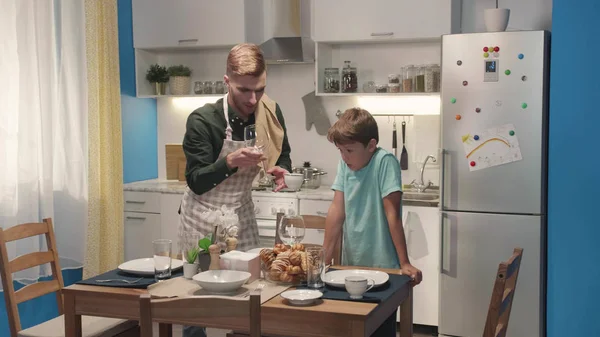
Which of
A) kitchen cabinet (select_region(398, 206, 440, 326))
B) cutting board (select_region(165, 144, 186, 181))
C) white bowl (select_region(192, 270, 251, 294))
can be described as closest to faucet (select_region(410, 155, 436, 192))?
kitchen cabinet (select_region(398, 206, 440, 326))

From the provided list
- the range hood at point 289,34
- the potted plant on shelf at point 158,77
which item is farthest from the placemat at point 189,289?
the potted plant on shelf at point 158,77

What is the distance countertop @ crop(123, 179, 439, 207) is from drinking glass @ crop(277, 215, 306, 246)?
Result: 192 centimetres

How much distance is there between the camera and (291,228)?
268 centimetres

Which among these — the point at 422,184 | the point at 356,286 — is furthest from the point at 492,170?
the point at 356,286

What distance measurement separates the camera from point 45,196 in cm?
436

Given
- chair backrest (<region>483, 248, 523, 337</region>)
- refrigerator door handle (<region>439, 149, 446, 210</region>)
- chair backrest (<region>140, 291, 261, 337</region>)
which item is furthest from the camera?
refrigerator door handle (<region>439, 149, 446, 210</region>)

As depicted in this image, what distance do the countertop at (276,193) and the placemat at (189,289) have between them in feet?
6.64

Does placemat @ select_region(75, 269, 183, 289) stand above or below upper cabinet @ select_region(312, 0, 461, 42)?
below

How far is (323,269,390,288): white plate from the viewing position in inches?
101

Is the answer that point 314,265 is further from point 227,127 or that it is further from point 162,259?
point 227,127

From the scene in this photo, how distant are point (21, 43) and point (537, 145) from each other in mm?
2918

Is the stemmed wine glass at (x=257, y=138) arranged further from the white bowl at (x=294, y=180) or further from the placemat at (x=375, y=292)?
the white bowl at (x=294, y=180)

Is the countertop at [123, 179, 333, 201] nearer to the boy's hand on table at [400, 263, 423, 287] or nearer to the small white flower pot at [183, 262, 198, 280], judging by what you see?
the boy's hand on table at [400, 263, 423, 287]

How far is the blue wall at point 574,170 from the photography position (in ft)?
13.0
